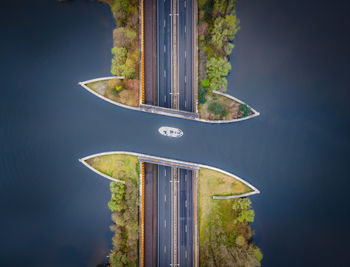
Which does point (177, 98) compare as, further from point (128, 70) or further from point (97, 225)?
point (97, 225)

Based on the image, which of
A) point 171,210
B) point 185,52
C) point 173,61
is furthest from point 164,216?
point 185,52

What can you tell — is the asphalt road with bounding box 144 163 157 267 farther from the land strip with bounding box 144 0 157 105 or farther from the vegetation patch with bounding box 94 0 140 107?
the land strip with bounding box 144 0 157 105

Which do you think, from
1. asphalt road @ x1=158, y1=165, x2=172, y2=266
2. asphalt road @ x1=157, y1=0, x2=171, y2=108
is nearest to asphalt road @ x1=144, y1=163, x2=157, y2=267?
asphalt road @ x1=158, y1=165, x2=172, y2=266

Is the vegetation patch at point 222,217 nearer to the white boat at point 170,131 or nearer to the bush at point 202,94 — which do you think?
the white boat at point 170,131

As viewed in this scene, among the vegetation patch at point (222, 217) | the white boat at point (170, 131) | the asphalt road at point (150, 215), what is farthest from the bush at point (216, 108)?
the asphalt road at point (150, 215)

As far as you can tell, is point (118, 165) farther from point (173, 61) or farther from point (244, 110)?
point (244, 110)
